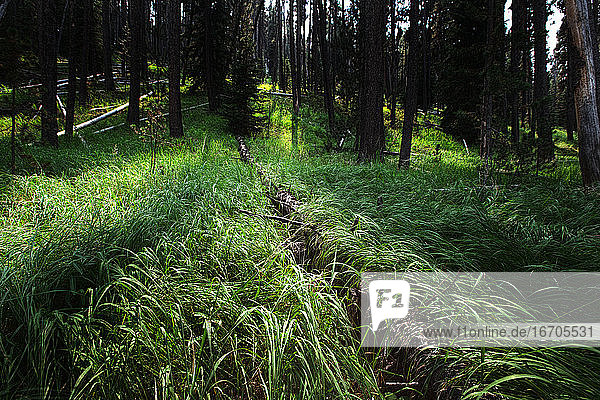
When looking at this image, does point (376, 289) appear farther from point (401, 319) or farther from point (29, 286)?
point (29, 286)

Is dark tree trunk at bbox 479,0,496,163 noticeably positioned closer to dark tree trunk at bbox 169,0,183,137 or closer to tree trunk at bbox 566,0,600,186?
tree trunk at bbox 566,0,600,186

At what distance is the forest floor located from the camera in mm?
1224

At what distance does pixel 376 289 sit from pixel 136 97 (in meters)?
12.5

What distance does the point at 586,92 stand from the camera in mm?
4684

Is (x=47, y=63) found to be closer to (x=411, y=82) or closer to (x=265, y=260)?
(x=265, y=260)

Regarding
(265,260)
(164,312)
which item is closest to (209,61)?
(265,260)

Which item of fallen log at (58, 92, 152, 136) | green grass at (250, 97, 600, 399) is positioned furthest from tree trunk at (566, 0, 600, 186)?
fallen log at (58, 92, 152, 136)

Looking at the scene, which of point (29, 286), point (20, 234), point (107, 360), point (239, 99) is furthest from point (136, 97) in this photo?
point (107, 360)

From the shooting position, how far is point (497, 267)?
196cm

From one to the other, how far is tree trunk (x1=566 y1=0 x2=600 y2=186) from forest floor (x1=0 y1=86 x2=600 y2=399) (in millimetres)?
1195

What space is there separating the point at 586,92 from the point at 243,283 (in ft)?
19.8

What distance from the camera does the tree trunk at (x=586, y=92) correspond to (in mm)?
4574

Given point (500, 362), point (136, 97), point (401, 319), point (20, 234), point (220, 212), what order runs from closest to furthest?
→ point (500, 362) → point (401, 319) → point (20, 234) → point (220, 212) → point (136, 97)

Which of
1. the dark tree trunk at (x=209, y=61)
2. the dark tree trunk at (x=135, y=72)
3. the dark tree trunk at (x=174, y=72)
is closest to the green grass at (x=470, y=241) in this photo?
the dark tree trunk at (x=174, y=72)
